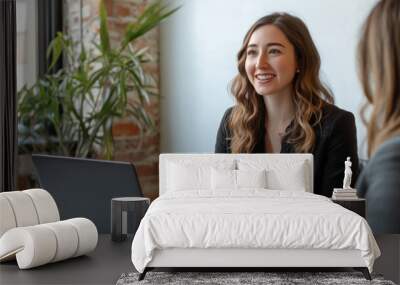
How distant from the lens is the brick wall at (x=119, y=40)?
20.5 ft

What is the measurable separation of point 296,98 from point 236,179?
0.92 metres

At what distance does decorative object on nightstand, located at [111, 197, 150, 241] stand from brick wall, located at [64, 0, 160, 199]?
83.9 inches

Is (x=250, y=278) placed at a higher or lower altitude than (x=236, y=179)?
lower

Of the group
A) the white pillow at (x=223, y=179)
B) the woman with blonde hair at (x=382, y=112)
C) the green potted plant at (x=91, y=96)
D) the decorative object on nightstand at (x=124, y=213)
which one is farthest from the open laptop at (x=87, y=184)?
the green potted plant at (x=91, y=96)

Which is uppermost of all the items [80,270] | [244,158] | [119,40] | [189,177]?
[119,40]

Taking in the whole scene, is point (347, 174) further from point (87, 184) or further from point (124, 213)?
point (87, 184)

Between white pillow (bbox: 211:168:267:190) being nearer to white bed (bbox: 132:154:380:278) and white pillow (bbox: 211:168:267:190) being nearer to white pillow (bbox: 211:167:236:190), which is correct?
white pillow (bbox: 211:167:236:190)

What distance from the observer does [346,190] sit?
4.48m

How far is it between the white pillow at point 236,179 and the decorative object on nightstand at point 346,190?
447 mm

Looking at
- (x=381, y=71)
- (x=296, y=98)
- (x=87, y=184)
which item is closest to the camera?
(x=87, y=184)

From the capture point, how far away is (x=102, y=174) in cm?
380

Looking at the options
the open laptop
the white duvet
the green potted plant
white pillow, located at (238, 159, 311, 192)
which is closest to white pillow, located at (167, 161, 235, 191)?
white pillow, located at (238, 159, 311, 192)

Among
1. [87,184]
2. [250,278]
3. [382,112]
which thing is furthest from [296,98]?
[250,278]

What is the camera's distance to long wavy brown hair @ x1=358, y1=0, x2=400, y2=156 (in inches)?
179
